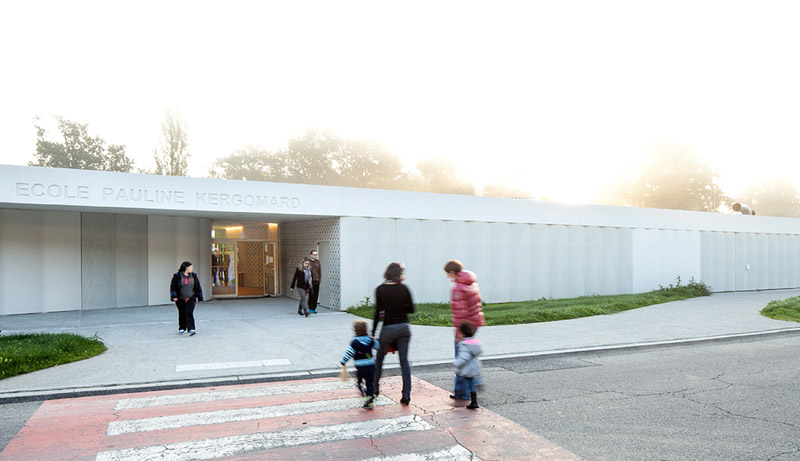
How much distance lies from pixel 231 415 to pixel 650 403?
201 inches

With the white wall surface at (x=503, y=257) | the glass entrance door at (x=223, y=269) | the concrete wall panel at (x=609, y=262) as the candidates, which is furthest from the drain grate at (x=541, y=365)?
the glass entrance door at (x=223, y=269)

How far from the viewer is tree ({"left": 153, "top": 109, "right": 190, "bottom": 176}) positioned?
1785 inches

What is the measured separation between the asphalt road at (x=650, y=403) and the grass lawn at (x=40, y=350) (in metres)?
1.94

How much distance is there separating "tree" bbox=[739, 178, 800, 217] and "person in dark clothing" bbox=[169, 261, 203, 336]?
2970 inches

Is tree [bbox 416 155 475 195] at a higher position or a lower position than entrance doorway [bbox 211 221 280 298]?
higher

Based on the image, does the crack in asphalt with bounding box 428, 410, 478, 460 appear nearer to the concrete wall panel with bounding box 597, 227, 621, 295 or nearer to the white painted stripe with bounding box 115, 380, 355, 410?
the white painted stripe with bounding box 115, 380, 355, 410

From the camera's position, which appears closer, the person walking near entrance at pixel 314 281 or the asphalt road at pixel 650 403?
the asphalt road at pixel 650 403

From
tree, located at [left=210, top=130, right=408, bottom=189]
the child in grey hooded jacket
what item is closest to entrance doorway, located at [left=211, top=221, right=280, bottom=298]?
the child in grey hooded jacket

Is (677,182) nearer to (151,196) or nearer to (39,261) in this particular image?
(151,196)

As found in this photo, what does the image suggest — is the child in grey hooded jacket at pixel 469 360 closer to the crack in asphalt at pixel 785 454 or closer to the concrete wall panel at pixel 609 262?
the crack in asphalt at pixel 785 454

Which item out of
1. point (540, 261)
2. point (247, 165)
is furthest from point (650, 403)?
point (247, 165)

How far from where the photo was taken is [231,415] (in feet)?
20.2

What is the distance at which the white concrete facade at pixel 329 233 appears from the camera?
14617 millimetres

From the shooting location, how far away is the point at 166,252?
1812 cm
